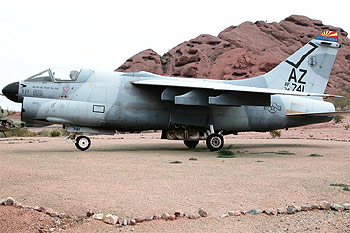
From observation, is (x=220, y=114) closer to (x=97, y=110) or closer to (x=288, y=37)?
(x=97, y=110)

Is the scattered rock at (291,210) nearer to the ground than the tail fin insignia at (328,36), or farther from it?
nearer to the ground

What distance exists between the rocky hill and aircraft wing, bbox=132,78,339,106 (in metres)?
58.2

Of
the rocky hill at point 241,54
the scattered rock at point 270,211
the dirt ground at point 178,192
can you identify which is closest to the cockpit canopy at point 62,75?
the dirt ground at point 178,192

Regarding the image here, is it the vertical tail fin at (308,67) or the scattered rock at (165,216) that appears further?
the vertical tail fin at (308,67)

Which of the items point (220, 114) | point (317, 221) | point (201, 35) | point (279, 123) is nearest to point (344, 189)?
point (317, 221)

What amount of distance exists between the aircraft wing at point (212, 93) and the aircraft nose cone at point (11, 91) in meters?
4.19

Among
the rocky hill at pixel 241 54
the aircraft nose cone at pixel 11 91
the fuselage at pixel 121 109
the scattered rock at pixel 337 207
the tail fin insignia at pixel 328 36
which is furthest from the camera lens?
the rocky hill at pixel 241 54

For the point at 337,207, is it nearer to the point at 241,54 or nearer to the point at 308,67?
the point at 308,67

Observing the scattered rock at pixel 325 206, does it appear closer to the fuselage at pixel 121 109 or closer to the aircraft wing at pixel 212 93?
the aircraft wing at pixel 212 93

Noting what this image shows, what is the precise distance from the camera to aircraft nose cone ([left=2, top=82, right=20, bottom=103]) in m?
12.7

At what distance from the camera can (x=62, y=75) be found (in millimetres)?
13344

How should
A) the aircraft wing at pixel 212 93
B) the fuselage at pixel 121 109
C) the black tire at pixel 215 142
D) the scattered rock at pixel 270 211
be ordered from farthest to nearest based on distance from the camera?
the black tire at pixel 215 142, the aircraft wing at pixel 212 93, the fuselage at pixel 121 109, the scattered rock at pixel 270 211

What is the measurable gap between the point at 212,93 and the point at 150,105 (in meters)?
2.42

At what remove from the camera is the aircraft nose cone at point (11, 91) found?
1268 cm
